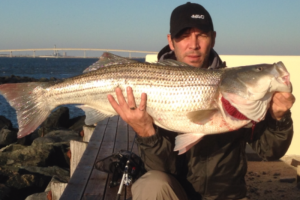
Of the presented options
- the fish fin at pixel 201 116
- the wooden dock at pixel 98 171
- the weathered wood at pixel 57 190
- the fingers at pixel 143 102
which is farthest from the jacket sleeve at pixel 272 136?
the weathered wood at pixel 57 190

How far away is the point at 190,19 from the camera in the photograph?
156 inches

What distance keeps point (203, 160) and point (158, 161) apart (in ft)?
1.53

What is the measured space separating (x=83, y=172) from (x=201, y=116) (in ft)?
7.88

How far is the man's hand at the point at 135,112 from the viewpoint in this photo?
341cm

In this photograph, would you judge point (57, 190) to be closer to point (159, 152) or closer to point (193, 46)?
point (159, 152)

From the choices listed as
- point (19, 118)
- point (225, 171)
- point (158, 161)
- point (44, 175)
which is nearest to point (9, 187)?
point (44, 175)

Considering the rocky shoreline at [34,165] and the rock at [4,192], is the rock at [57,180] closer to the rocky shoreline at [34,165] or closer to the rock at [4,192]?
the rocky shoreline at [34,165]

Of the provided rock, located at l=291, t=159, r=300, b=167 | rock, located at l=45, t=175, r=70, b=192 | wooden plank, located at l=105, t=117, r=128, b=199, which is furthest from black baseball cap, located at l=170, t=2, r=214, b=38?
rock, located at l=291, t=159, r=300, b=167

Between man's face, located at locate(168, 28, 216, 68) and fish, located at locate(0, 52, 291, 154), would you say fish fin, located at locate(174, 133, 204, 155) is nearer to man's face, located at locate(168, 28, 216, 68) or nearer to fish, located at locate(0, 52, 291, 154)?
fish, located at locate(0, 52, 291, 154)

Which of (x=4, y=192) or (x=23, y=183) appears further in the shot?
(x=23, y=183)

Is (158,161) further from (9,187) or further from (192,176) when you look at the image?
(9,187)

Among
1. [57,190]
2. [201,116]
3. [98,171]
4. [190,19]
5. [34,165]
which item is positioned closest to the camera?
[201,116]

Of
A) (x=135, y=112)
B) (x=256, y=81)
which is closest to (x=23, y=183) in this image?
(x=135, y=112)

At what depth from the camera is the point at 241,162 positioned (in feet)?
11.8
